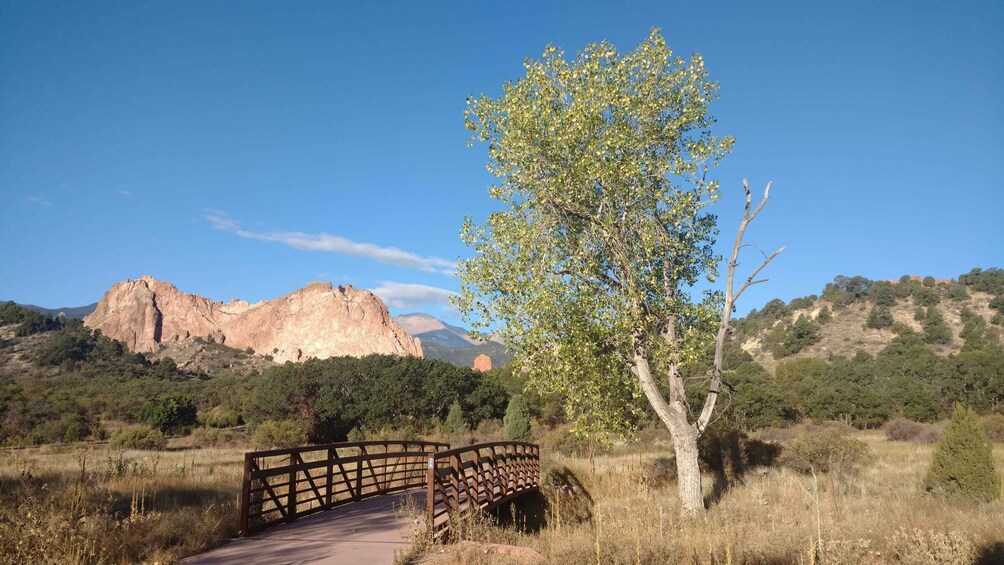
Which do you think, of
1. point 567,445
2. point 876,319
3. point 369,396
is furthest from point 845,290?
point 567,445

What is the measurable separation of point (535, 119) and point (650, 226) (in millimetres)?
3562

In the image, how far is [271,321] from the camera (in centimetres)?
16250

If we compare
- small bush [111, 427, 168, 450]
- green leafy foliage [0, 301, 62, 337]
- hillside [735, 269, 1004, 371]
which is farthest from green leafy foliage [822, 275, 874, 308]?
green leafy foliage [0, 301, 62, 337]

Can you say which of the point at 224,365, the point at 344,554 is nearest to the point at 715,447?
the point at 344,554

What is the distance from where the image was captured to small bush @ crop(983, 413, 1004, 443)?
31.4 metres

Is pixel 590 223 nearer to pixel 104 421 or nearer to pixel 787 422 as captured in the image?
pixel 787 422

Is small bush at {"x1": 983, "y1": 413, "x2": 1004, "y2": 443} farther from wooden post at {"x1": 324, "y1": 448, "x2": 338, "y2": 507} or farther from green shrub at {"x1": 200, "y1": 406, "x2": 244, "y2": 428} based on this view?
green shrub at {"x1": 200, "y1": 406, "x2": 244, "y2": 428}

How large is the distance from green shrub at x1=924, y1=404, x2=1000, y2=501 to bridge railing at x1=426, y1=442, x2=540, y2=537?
10.6 m

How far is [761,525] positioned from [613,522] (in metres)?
3.23

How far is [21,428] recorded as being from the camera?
4700 cm

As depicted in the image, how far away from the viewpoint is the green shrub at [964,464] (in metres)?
15.3

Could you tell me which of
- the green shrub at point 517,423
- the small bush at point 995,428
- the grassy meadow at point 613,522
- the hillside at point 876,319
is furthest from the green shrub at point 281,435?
the hillside at point 876,319

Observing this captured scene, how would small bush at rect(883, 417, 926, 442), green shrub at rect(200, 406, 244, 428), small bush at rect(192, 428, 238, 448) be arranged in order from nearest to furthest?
small bush at rect(883, 417, 926, 442) < small bush at rect(192, 428, 238, 448) < green shrub at rect(200, 406, 244, 428)

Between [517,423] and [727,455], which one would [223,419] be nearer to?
[517,423]
